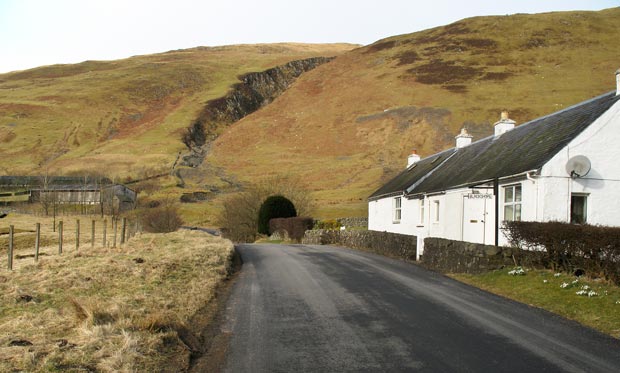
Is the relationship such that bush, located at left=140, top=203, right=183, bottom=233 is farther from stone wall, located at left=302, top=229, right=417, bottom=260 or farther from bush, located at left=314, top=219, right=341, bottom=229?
bush, located at left=314, top=219, right=341, bottom=229

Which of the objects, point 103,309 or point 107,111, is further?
point 107,111

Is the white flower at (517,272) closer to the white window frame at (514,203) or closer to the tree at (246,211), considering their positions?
the white window frame at (514,203)

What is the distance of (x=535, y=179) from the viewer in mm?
15758

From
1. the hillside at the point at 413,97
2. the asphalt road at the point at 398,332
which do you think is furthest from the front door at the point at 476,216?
the hillside at the point at 413,97

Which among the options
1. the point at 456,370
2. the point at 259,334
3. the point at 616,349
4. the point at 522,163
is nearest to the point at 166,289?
the point at 259,334

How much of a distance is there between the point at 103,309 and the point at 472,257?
9726mm

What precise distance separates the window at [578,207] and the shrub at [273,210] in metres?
30.5

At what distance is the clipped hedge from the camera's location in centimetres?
1036

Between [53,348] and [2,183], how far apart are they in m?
77.8

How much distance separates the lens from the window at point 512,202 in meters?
17.0

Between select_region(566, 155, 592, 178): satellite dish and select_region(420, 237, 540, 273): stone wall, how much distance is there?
3167 millimetres

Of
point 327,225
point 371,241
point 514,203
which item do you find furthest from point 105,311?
point 327,225

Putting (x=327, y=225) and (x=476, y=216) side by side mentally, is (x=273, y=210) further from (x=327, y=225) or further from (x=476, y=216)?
(x=476, y=216)

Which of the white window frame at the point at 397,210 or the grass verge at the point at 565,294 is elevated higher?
the white window frame at the point at 397,210
